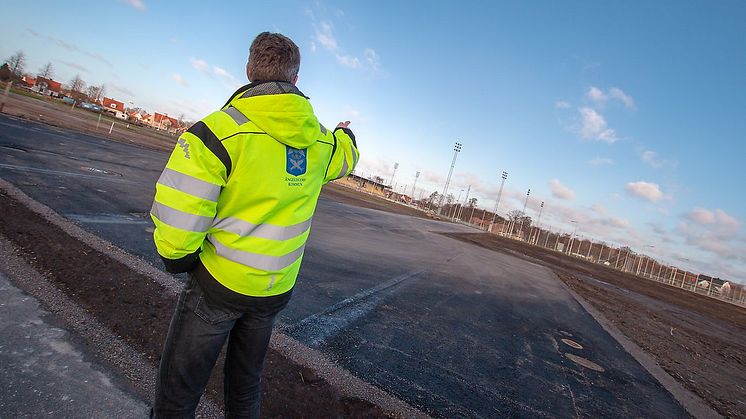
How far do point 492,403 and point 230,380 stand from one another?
8.25 feet

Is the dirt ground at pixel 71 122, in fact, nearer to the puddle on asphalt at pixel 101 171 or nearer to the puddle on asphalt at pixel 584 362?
the puddle on asphalt at pixel 101 171

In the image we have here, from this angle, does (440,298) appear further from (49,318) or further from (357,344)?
(49,318)

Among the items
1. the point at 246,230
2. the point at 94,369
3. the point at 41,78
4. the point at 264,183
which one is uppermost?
the point at 41,78

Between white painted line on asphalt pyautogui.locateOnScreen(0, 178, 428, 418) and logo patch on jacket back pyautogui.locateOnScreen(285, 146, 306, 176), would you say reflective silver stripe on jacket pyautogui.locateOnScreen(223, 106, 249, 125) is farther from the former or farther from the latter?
white painted line on asphalt pyautogui.locateOnScreen(0, 178, 428, 418)

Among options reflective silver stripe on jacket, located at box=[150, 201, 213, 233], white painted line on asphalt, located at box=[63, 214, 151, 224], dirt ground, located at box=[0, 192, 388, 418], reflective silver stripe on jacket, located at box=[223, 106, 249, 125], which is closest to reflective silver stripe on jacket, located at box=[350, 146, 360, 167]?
reflective silver stripe on jacket, located at box=[223, 106, 249, 125]

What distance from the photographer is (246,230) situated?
1.63m

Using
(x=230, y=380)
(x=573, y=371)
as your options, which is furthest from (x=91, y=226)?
(x=573, y=371)

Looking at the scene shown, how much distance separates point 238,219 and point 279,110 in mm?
502

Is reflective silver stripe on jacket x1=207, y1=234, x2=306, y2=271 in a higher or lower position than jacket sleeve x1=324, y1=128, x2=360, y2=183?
lower

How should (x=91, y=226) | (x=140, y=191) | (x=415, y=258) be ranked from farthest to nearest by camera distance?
1. (x=415, y=258)
2. (x=140, y=191)
3. (x=91, y=226)

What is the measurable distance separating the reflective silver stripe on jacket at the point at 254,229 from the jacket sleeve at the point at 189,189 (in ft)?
0.35

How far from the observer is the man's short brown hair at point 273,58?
1.72 meters

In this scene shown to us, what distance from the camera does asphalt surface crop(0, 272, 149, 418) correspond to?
80.8 inches

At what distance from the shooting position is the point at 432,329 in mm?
4977
